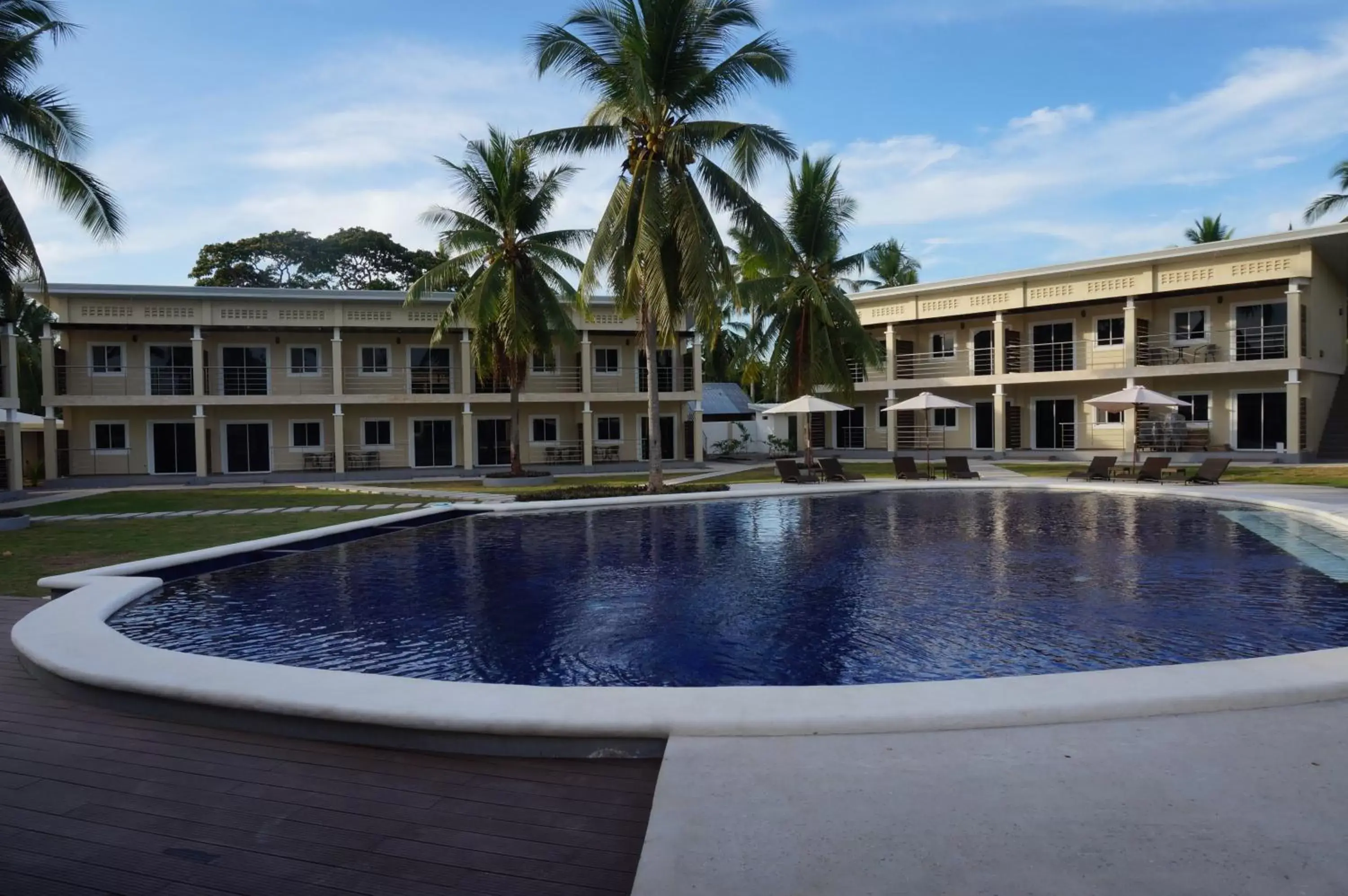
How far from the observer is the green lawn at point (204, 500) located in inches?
751

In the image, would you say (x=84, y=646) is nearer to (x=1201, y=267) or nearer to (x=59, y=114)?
(x=59, y=114)

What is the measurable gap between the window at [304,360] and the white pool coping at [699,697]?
85.9 ft

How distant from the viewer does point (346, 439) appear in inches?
1212

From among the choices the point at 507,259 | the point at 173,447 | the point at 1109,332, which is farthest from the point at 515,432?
the point at 1109,332

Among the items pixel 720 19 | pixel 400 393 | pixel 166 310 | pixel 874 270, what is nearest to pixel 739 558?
pixel 720 19

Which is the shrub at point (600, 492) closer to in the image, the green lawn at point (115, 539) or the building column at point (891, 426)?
the green lawn at point (115, 539)

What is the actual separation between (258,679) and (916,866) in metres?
3.90

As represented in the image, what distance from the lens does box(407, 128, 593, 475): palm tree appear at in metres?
23.1

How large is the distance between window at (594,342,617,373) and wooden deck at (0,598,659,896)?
28468 millimetres

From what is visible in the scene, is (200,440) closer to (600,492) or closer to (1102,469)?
(600,492)

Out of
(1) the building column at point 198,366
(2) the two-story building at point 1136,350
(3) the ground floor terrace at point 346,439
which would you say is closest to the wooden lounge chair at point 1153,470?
(2) the two-story building at point 1136,350

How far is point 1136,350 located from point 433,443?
24.0m

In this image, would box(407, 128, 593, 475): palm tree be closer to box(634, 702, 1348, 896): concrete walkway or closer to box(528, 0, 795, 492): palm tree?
box(528, 0, 795, 492): palm tree

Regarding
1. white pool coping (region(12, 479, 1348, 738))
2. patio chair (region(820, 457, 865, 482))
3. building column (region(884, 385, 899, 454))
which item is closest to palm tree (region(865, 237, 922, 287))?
building column (region(884, 385, 899, 454))
